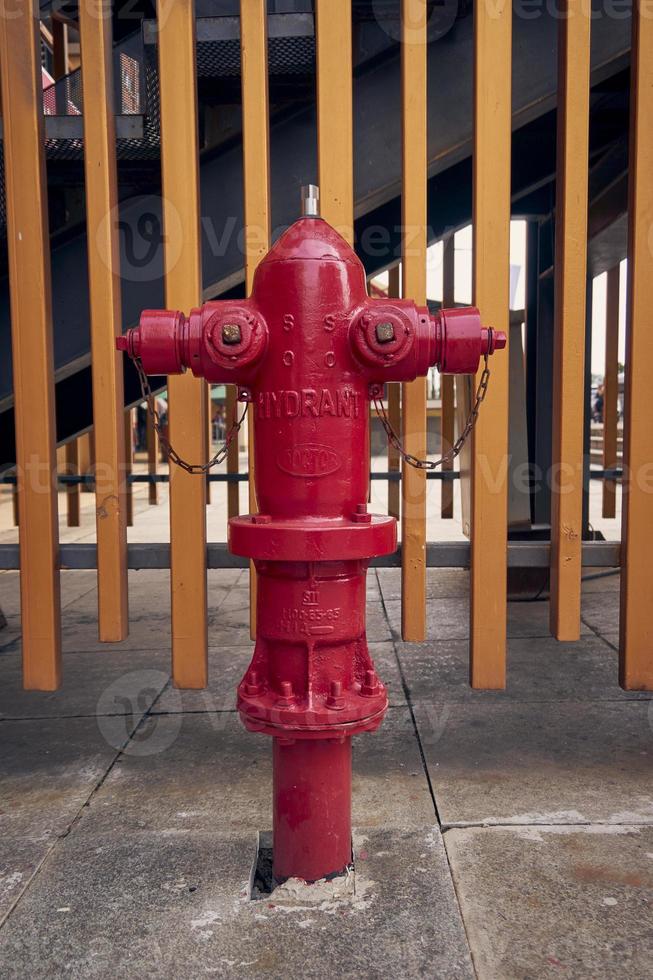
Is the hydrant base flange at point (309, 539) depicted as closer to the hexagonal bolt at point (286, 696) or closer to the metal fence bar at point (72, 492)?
the hexagonal bolt at point (286, 696)

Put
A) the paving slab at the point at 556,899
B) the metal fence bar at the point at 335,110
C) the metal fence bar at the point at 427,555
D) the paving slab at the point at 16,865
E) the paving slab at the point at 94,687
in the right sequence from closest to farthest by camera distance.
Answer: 1. the paving slab at the point at 556,899
2. the paving slab at the point at 16,865
3. the metal fence bar at the point at 335,110
4. the metal fence bar at the point at 427,555
5. the paving slab at the point at 94,687

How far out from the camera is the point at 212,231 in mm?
2873

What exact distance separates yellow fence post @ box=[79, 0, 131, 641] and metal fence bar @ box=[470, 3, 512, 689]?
3.83ft

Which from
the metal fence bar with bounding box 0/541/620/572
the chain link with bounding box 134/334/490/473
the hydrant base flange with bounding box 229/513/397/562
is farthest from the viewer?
the metal fence bar with bounding box 0/541/620/572

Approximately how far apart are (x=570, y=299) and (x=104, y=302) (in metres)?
1.50

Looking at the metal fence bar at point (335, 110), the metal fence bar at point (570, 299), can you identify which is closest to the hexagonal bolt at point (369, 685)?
the metal fence bar at point (570, 299)

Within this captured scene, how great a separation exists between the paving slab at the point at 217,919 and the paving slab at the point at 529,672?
4.16 feet

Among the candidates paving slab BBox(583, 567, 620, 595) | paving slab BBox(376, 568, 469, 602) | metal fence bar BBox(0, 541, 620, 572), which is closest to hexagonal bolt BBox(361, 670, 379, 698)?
metal fence bar BBox(0, 541, 620, 572)

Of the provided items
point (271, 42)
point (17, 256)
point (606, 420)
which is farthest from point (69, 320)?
point (606, 420)

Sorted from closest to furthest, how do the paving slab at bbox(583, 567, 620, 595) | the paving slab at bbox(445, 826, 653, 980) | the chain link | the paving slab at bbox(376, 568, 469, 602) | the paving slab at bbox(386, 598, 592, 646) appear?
1. the paving slab at bbox(445, 826, 653, 980)
2. the chain link
3. the paving slab at bbox(386, 598, 592, 646)
4. the paving slab at bbox(376, 568, 469, 602)
5. the paving slab at bbox(583, 567, 620, 595)

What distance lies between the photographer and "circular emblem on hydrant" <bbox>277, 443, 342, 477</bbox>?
1687 millimetres

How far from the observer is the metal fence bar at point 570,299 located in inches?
87.1

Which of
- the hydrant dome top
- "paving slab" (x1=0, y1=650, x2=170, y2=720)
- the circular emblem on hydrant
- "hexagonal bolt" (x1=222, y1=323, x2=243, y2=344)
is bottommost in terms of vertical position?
"paving slab" (x1=0, y1=650, x2=170, y2=720)

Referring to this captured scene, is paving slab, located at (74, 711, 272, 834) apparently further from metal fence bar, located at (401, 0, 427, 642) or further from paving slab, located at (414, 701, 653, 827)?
metal fence bar, located at (401, 0, 427, 642)
